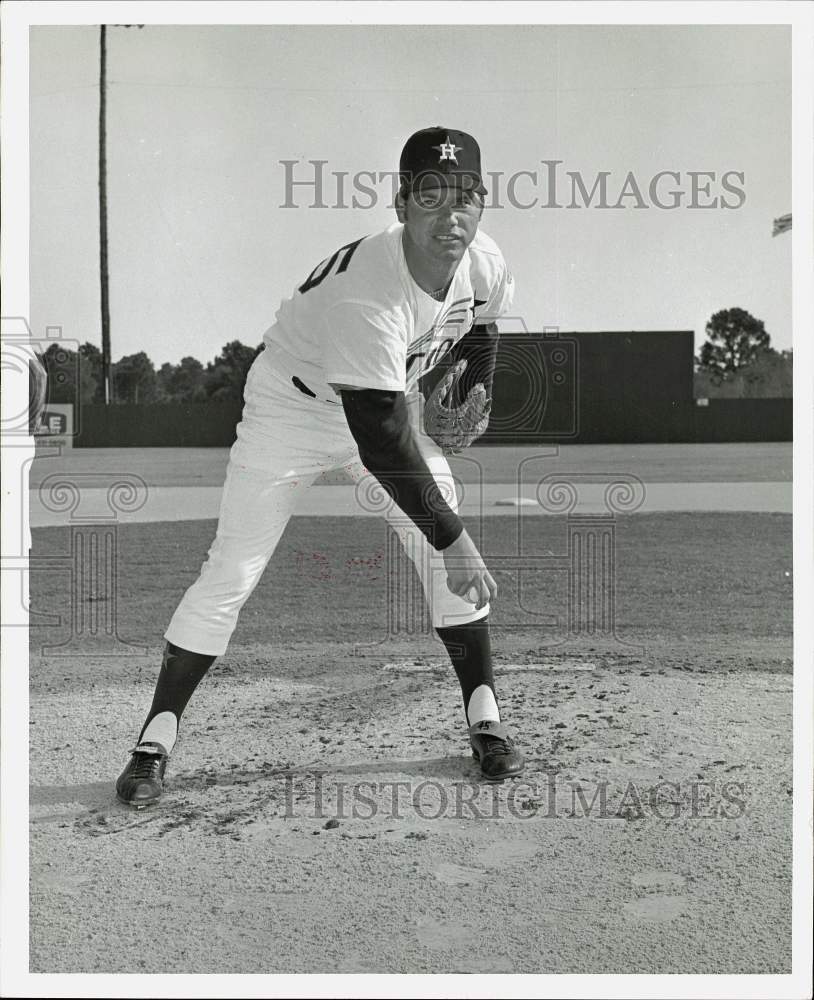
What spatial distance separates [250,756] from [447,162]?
1.74 m

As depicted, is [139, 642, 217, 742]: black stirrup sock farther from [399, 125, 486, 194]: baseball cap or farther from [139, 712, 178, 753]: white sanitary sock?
[399, 125, 486, 194]: baseball cap

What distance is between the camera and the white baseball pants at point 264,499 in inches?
112

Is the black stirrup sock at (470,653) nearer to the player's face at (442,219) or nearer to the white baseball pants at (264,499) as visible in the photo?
the white baseball pants at (264,499)

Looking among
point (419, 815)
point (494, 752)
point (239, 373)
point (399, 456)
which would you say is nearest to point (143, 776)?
point (419, 815)

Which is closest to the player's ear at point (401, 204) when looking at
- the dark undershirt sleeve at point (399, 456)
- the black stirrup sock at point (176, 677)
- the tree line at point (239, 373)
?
the dark undershirt sleeve at point (399, 456)

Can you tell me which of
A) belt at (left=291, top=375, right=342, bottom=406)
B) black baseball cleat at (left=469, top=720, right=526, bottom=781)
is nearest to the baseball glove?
belt at (left=291, top=375, right=342, bottom=406)

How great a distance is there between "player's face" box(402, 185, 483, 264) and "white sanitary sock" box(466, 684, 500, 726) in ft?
4.05

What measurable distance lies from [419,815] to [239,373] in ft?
49.0

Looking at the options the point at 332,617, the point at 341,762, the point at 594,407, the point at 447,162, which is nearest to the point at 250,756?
the point at 341,762

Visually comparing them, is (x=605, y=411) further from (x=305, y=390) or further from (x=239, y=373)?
(x=305, y=390)

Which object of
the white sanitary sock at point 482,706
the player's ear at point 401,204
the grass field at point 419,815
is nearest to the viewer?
the grass field at point 419,815

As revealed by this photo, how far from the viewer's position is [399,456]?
2469mm

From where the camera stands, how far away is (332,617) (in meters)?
5.35

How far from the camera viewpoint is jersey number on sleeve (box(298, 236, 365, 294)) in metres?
2.70
